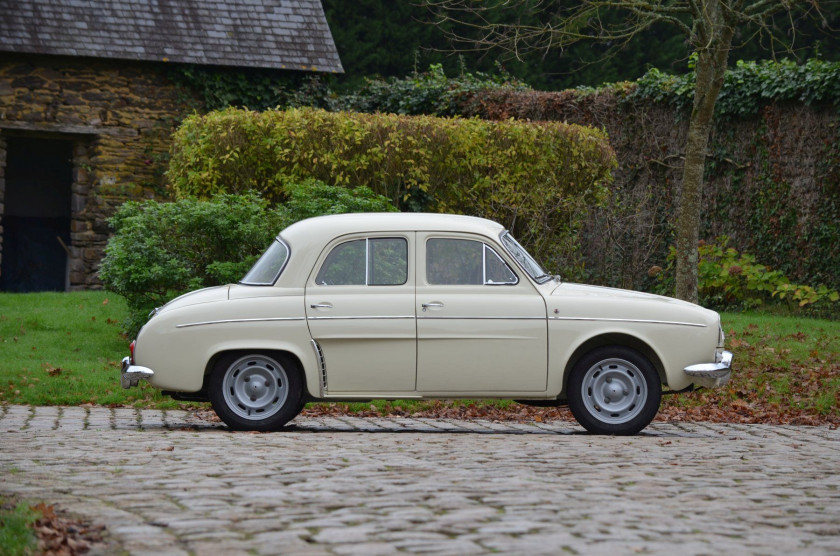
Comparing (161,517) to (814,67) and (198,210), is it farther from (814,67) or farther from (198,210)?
(814,67)

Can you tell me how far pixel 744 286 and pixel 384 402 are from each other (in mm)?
9256

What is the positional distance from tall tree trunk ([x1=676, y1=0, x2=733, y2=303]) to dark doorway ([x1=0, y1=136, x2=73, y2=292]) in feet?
46.9

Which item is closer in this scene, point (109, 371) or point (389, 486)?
point (389, 486)

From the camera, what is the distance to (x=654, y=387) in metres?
9.00

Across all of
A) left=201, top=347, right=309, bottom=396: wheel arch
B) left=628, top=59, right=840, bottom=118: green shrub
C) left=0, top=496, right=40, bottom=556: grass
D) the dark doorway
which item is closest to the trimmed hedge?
left=628, top=59, right=840, bottom=118: green shrub

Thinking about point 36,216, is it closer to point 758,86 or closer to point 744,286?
point 744,286

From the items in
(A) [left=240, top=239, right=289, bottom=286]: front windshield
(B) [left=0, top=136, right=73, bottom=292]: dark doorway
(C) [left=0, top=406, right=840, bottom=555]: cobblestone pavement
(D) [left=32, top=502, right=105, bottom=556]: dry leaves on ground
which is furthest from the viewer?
(B) [left=0, top=136, right=73, bottom=292]: dark doorway

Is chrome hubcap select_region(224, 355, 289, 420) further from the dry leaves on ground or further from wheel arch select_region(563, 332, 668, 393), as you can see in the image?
the dry leaves on ground

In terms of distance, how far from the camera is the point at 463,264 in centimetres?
927

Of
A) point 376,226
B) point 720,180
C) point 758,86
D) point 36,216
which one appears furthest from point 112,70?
point 376,226

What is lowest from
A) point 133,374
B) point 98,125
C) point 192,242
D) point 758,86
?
point 133,374

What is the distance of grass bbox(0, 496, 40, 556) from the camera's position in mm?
4715

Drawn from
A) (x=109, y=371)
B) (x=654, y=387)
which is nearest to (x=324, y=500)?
(x=654, y=387)

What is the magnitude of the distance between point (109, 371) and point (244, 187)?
4227mm
